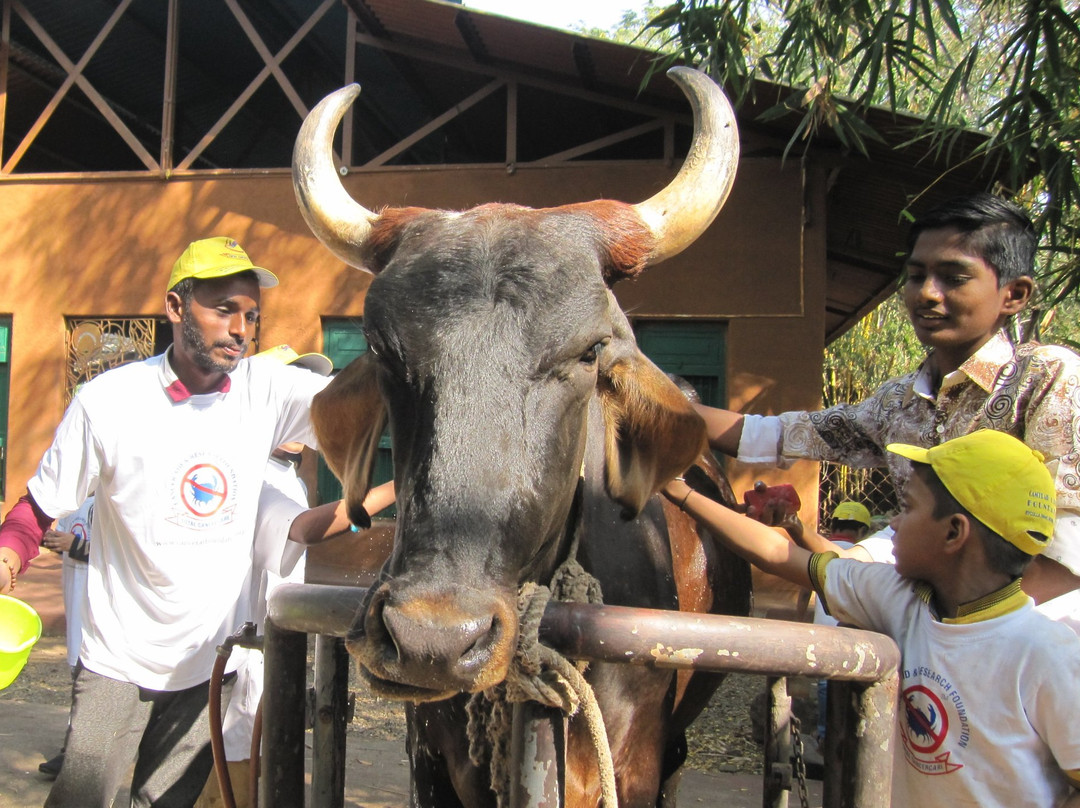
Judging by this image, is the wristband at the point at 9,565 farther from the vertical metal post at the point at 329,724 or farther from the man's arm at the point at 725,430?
the man's arm at the point at 725,430

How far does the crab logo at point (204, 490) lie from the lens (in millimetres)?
3172

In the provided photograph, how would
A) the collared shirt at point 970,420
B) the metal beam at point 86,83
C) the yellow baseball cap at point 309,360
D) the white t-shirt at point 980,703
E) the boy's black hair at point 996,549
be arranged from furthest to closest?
the metal beam at point 86,83
the yellow baseball cap at point 309,360
the collared shirt at point 970,420
the boy's black hair at point 996,549
the white t-shirt at point 980,703

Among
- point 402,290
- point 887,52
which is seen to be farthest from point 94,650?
point 887,52

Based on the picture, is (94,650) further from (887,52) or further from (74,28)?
(74,28)

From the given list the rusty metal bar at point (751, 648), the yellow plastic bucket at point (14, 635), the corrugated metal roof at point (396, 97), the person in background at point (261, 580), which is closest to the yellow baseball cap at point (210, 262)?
the person in background at point (261, 580)

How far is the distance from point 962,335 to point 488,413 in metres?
1.40

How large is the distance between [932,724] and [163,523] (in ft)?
7.92

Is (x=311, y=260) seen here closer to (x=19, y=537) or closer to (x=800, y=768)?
(x=19, y=537)

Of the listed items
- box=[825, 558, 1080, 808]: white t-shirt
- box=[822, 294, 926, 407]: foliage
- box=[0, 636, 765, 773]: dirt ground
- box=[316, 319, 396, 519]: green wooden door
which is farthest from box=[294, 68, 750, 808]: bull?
box=[822, 294, 926, 407]: foliage

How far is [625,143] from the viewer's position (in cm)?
1069

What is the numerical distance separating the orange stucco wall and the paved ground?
381 cm

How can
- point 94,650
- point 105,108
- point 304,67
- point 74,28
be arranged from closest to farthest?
point 94,650
point 105,108
point 74,28
point 304,67

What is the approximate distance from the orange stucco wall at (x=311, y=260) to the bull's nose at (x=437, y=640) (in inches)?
287

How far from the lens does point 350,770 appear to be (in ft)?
17.0
